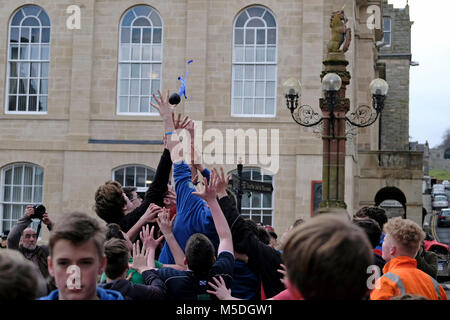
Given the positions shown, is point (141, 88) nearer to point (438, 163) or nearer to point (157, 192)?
point (157, 192)

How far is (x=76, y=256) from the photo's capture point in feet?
10.4

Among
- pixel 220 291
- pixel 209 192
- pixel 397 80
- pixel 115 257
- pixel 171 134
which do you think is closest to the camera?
pixel 115 257

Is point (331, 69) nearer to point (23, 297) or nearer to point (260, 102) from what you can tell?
point (260, 102)

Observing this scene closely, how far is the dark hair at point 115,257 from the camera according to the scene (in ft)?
14.0

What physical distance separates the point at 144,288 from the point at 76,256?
1.36 meters

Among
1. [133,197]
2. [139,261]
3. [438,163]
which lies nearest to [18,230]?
[133,197]

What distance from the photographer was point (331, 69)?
13.1m

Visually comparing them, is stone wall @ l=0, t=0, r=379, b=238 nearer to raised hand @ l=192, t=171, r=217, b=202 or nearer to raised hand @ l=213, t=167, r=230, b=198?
raised hand @ l=213, t=167, r=230, b=198

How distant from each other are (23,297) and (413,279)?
261 cm

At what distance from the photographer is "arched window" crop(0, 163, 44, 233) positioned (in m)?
22.3

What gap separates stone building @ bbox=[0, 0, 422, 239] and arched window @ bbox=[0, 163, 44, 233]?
0.10ft

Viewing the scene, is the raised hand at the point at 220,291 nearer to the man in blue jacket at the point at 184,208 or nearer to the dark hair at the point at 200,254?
the dark hair at the point at 200,254

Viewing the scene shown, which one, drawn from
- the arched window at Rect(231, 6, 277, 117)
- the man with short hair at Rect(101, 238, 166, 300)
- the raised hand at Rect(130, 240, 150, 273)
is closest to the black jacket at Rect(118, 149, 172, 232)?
the raised hand at Rect(130, 240, 150, 273)
